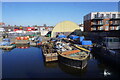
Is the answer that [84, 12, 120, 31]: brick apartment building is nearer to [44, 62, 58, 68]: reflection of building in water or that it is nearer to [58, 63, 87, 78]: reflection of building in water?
[44, 62, 58, 68]: reflection of building in water

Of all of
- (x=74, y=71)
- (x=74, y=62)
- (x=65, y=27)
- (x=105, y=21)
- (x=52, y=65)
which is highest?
(x=105, y=21)

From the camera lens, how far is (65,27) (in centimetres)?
4834

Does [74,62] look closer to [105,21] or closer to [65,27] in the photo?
[105,21]

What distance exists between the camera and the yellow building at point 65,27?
48.0m

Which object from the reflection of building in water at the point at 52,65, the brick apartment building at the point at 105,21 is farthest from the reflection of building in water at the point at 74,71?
the brick apartment building at the point at 105,21

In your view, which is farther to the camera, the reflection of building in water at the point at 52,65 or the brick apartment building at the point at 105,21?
the brick apartment building at the point at 105,21

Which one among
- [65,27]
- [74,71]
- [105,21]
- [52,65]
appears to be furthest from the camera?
[65,27]

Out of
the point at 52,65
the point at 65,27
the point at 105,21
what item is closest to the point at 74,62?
the point at 52,65

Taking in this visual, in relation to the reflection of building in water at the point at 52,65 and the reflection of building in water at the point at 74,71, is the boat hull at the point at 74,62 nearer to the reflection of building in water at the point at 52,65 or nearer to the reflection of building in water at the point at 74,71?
the reflection of building in water at the point at 74,71

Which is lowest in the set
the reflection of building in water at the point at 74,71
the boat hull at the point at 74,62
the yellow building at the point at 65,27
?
the reflection of building in water at the point at 74,71

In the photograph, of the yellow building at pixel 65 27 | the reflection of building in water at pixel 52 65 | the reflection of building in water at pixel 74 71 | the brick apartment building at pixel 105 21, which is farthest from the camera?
the yellow building at pixel 65 27

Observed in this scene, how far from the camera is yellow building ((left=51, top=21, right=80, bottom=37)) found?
157ft

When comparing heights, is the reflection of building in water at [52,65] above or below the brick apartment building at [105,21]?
below

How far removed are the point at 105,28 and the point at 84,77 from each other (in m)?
28.6
